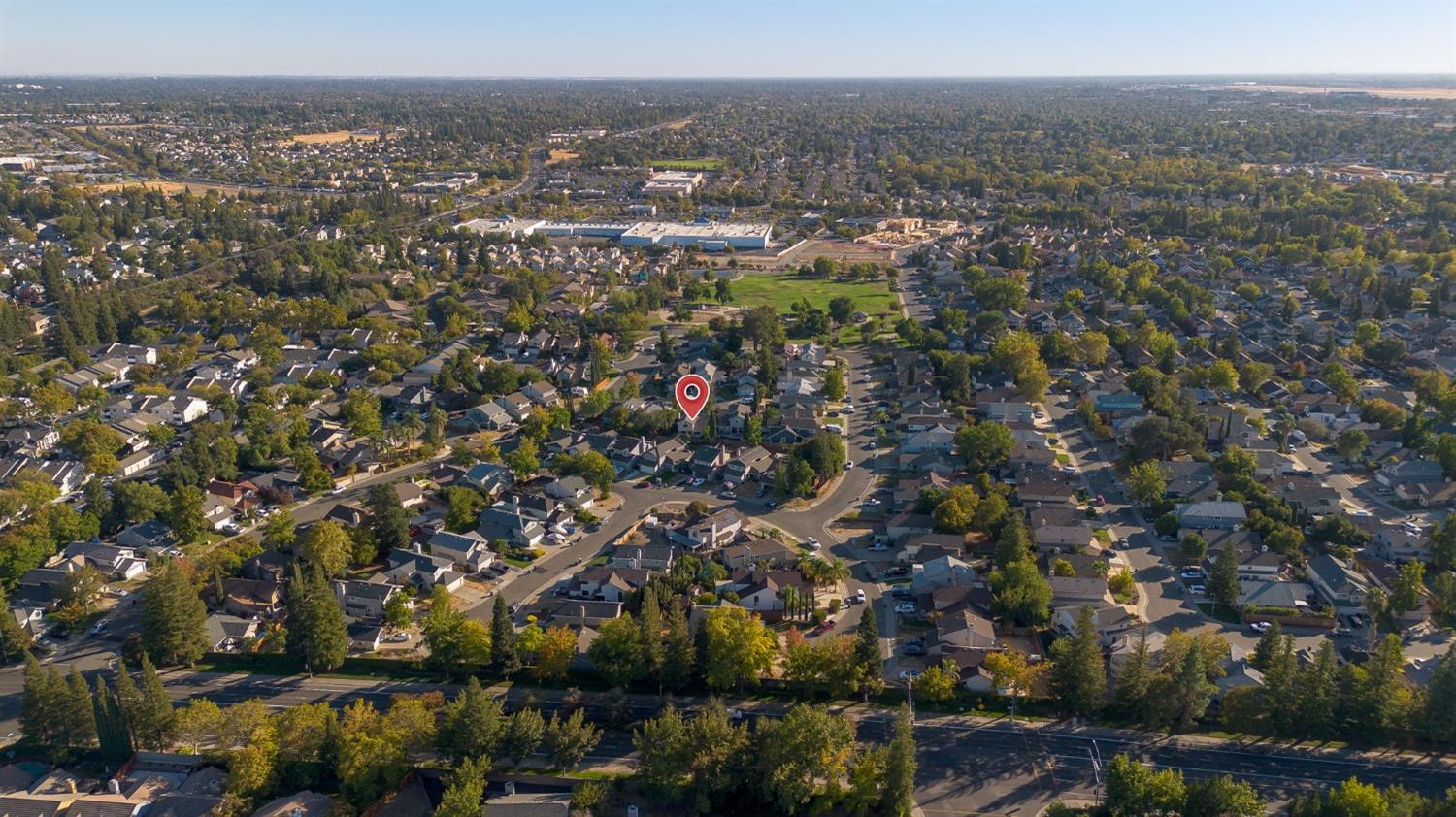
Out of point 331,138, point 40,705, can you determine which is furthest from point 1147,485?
point 331,138

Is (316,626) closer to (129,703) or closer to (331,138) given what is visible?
(129,703)

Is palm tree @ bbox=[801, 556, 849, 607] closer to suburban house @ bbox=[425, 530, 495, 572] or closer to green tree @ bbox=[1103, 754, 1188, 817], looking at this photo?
suburban house @ bbox=[425, 530, 495, 572]

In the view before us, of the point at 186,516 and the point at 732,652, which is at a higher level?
the point at 186,516

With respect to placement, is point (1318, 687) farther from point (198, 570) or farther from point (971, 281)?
point (971, 281)

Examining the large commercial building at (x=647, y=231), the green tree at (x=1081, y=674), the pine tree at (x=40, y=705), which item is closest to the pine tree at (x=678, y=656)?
the green tree at (x=1081, y=674)

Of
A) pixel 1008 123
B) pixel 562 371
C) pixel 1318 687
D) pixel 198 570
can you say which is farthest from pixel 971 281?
pixel 1008 123

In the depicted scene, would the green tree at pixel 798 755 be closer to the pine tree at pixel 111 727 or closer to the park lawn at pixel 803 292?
the pine tree at pixel 111 727
